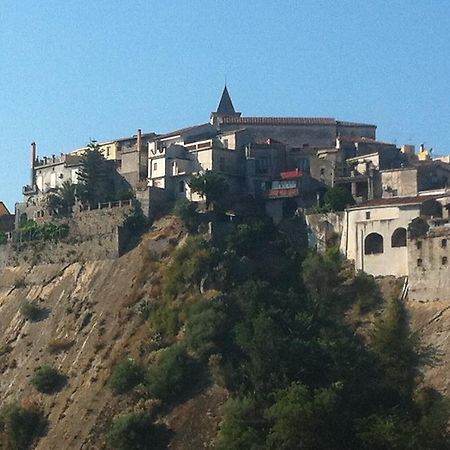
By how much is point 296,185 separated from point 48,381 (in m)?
16.4

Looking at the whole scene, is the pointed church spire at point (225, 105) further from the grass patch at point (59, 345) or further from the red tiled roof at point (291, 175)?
the grass patch at point (59, 345)

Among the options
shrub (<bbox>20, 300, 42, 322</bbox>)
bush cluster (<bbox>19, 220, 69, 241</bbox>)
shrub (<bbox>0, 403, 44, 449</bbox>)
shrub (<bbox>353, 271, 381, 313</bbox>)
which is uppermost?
bush cluster (<bbox>19, 220, 69, 241</bbox>)

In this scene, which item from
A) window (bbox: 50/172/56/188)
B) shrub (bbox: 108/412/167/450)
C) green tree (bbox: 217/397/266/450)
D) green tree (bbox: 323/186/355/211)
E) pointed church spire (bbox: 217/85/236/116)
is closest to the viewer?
green tree (bbox: 217/397/266/450)

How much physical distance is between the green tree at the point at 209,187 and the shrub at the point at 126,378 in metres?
11.1

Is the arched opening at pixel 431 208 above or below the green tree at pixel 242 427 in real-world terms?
above

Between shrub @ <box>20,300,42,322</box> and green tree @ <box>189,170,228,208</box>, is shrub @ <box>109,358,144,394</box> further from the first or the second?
green tree @ <box>189,170,228,208</box>

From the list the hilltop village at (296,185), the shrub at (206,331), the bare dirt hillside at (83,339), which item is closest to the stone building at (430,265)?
the hilltop village at (296,185)

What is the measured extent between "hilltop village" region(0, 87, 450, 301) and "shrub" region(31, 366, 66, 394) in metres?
8.42

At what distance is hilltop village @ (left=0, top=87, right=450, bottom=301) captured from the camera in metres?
62.3

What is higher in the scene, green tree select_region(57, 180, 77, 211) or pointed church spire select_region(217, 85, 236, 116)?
pointed church spire select_region(217, 85, 236, 116)

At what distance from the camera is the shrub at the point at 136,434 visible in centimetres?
5750

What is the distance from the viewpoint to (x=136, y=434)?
57.7 metres

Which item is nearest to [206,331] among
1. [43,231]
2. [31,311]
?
[31,311]

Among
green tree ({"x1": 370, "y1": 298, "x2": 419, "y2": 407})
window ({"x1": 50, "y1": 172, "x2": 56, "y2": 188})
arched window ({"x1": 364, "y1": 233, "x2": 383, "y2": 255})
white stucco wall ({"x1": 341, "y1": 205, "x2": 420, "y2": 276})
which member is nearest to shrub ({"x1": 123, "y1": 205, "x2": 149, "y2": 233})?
window ({"x1": 50, "y1": 172, "x2": 56, "y2": 188})
